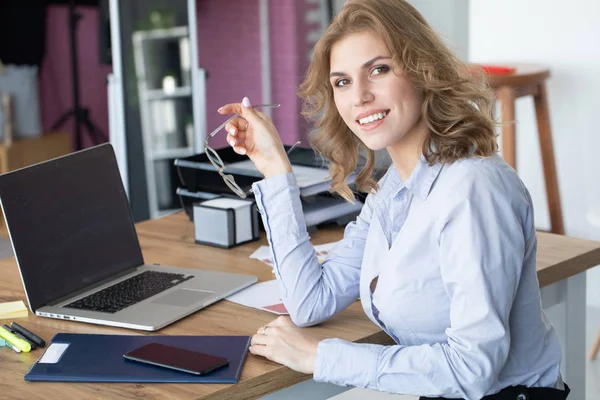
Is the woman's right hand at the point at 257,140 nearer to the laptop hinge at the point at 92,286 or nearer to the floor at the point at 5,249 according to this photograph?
the laptop hinge at the point at 92,286

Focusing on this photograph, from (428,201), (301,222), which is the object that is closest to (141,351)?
(301,222)

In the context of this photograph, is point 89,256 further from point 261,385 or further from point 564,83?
point 564,83

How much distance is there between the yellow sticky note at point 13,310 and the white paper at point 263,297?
404 millimetres

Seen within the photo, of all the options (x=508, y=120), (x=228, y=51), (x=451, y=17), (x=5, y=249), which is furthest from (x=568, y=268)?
(x=228, y=51)

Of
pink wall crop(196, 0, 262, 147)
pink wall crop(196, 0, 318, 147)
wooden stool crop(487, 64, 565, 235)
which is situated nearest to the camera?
wooden stool crop(487, 64, 565, 235)

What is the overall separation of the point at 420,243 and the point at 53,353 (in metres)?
0.65

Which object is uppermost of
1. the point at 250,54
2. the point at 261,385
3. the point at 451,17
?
the point at 451,17

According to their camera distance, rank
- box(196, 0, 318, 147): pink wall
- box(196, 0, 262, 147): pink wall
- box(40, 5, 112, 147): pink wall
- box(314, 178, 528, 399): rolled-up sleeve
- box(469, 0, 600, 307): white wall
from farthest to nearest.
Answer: box(40, 5, 112, 147): pink wall, box(196, 0, 262, 147): pink wall, box(196, 0, 318, 147): pink wall, box(469, 0, 600, 307): white wall, box(314, 178, 528, 399): rolled-up sleeve

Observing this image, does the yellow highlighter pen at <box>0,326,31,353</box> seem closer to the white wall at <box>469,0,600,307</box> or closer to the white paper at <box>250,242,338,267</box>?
the white paper at <box>250,242,338,267</box>

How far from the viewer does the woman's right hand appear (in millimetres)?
1839

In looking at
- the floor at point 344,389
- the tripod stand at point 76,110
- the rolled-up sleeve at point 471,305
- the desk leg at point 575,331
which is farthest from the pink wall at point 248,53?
the rolled-up sleeve at point 471,305

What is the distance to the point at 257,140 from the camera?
6.15 ft

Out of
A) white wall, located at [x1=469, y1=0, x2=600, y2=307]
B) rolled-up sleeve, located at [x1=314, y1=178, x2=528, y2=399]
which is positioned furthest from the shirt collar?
white wall, located at [x1=469, y1=0, x2=600, y2=307]

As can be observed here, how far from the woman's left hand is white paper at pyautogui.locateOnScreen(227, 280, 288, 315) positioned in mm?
206
